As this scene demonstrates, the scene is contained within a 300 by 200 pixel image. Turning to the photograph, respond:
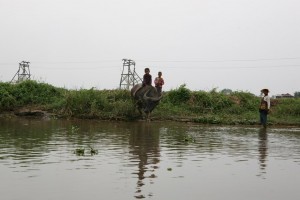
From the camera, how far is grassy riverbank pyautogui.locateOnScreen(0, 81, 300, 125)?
20430 mm

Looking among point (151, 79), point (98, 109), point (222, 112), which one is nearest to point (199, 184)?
point (151, 79)

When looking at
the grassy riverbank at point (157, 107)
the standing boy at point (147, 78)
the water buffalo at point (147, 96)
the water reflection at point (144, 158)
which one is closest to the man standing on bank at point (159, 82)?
the water buffalo at point (147, 96)

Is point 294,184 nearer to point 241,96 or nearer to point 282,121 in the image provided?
point 282,121

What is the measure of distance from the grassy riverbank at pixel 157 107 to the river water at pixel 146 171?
32.8 ft

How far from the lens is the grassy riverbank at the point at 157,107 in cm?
2043

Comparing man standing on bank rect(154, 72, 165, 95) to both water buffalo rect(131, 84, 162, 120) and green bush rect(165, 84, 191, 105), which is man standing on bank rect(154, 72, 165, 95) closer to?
water buffalo rect(131, 84, 162, 120)

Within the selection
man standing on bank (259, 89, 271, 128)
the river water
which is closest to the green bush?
man standing on bank (259, 89, 271, 128)

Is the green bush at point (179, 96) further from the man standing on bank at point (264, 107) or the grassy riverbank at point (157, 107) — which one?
the man standing on bank at point (264, 107)

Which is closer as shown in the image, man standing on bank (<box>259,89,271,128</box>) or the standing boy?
man standing on bank (<box>259,89,271,128</box>)

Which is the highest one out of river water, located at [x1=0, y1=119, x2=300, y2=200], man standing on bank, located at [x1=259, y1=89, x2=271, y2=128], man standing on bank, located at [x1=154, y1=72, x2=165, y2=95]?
man standing on bank, located at [x1=154, y1=72, x2=165, y2=95]

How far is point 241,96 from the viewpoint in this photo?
983 inches

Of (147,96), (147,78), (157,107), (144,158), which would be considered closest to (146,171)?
(144,158)

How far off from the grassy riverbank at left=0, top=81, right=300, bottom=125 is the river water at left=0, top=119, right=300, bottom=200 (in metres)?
10.00

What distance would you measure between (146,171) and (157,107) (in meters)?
15.6
